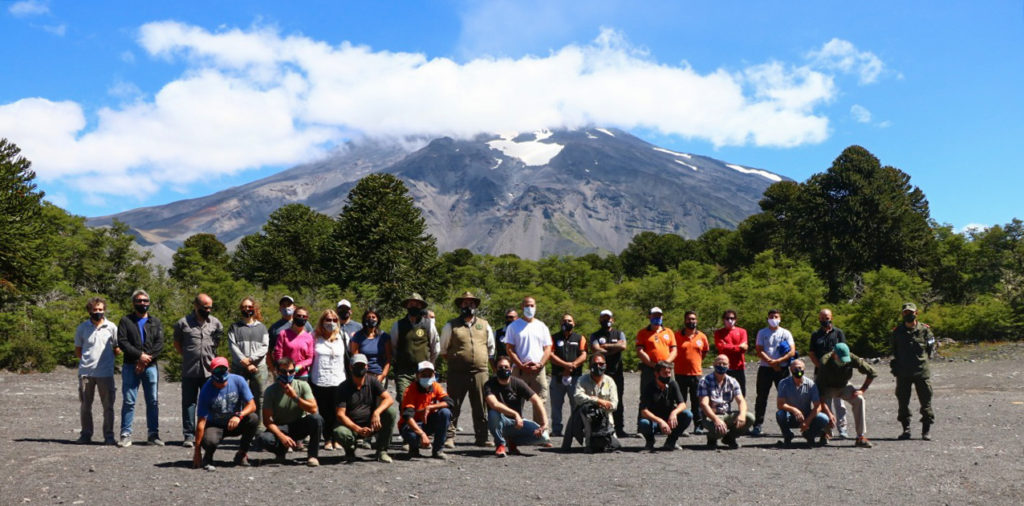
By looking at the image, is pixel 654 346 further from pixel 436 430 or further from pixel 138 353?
pixel 138 353

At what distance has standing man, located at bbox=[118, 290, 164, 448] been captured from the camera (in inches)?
364

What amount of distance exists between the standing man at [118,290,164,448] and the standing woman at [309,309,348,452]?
1.91 meters

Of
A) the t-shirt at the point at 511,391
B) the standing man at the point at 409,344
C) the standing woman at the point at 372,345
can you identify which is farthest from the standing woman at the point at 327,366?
the t-shirt at the point at 511,391

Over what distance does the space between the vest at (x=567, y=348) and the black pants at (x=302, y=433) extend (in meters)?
3.55

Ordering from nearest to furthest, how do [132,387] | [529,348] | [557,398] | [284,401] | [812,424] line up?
[284,401] < [132,387] < [812,424] < [529,348] < [557,398]

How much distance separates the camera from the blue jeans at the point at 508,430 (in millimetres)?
9484

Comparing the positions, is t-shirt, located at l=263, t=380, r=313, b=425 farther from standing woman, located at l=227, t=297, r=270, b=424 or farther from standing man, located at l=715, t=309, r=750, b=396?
standing man, located at l=715, t=309, r=750, b=396

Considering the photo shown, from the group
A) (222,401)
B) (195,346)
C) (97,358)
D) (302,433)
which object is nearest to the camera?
(222,401)

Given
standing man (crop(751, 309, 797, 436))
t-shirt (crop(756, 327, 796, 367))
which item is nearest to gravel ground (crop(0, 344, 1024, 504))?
standing man (crop(751, 309, 797, 436))

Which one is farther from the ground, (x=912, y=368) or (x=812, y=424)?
(x=912, y=368)

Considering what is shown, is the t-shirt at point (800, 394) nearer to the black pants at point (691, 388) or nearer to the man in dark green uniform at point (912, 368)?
the black pants at point (691, 388)

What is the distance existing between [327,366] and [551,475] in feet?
9.33

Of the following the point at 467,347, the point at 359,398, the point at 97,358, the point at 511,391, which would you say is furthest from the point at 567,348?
the point at 97,358

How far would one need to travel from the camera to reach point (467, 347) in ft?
32.5
